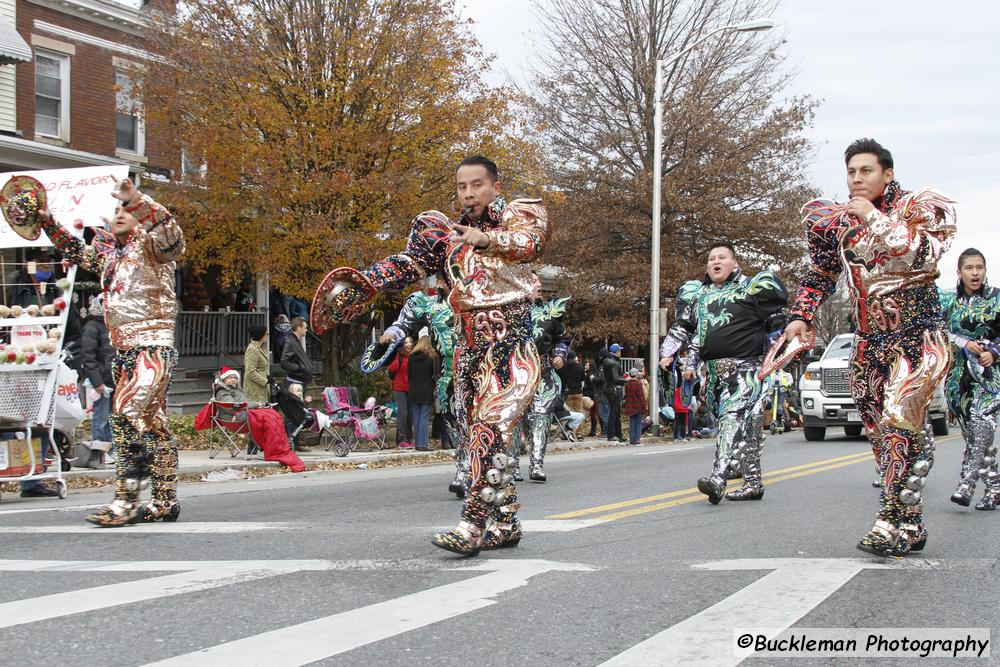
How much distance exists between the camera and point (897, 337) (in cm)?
552

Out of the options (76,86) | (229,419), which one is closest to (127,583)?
(229,419)

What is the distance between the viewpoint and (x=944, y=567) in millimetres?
5230

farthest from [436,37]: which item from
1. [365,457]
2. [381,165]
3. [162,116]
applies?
[365,457]

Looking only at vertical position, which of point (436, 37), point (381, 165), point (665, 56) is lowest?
point (381, 165)

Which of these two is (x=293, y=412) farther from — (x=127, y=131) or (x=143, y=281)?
(x=127, y=131)

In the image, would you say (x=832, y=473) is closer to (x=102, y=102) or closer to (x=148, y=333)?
(x=148, y=333)

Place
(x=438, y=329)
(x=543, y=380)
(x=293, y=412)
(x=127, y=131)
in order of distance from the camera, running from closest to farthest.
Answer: (x=438, y=329), (x=543, y=380), (x=293, y=412), (x=127, y=131)

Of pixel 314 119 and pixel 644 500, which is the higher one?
pixel 314 119

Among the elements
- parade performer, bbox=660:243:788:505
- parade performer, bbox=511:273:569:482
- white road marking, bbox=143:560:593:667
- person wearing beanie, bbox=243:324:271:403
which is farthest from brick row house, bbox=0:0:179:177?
white road marking, bbox=143:560:593:667

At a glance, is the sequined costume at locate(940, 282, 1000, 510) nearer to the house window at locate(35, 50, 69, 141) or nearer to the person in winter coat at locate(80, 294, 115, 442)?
the person in winter coat at locate(80, 294, 115, 442)

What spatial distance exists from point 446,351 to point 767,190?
22.1 metres

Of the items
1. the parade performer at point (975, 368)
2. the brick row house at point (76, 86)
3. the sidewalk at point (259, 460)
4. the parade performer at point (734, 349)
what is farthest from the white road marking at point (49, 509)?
the brick row house at point (76, 86)

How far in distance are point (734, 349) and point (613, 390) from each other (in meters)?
12.3

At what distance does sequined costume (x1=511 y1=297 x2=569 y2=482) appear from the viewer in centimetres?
979
